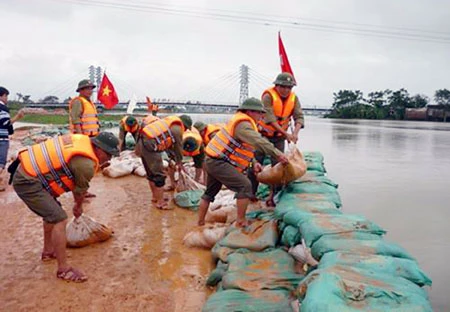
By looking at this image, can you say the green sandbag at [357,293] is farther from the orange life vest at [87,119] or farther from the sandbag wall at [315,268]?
the orange life vest at [87,119]

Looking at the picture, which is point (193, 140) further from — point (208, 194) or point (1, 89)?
point (1, 89)

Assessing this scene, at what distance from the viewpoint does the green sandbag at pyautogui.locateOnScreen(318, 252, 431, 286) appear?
2.22m

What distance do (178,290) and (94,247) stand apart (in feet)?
3.83

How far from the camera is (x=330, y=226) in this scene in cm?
282

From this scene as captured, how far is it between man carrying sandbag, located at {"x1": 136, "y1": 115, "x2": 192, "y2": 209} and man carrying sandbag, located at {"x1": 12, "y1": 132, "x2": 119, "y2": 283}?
189cm

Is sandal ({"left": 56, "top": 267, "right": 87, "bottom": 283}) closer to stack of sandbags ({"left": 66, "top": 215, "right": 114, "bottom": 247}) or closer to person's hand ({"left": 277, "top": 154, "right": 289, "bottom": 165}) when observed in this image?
stack of sandbags ({"left": 66, "top": 215, "right": 114, "bottom": 247})

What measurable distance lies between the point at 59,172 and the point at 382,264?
2304 mm

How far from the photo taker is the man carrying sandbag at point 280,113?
4457mm

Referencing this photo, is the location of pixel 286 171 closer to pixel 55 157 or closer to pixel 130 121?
pixel 55 157

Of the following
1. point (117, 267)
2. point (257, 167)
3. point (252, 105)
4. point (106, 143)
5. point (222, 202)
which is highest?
point (252, 105)

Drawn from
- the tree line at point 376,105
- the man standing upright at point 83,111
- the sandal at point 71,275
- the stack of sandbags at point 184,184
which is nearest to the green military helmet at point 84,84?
the man standing upright at point 83,111

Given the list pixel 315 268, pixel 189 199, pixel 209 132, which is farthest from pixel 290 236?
pixel 209 132

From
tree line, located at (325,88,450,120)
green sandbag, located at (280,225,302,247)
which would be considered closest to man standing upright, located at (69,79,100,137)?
green sandbag, located at (280,225,302,247)

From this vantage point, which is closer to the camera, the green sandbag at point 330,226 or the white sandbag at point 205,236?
the green sandbag at point 330,226
